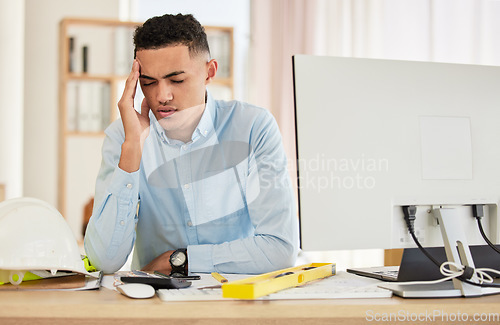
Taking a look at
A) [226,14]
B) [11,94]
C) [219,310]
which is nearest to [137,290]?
[219,310]

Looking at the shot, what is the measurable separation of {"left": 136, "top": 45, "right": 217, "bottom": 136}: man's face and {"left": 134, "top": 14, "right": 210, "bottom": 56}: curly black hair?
0.06 ft

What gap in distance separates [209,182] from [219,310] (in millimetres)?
753

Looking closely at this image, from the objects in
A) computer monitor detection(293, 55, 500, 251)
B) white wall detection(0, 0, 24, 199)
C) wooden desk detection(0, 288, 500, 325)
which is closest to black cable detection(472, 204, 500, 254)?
computer monitor detection(293, 55, 500, 251)

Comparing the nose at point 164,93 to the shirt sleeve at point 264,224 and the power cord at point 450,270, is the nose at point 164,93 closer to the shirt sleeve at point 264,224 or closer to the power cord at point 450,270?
the shirt sleeve at point 264,224

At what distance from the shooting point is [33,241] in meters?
0.92

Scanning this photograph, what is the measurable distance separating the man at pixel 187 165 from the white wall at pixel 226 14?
2.50 meters

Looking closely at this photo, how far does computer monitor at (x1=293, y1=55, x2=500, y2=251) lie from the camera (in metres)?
0.94

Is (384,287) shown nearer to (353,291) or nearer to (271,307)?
(353,291)

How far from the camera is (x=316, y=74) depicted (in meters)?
0.95

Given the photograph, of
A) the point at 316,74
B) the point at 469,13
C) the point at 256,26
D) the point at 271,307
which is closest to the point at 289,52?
the point at 256,26

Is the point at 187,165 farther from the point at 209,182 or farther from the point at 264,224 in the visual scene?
the point at 264,224

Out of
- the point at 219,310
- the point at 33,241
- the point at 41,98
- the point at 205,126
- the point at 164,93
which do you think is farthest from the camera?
the point at 41,98

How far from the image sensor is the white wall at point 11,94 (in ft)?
11.3

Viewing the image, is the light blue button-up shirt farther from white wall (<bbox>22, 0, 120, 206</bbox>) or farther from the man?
white wall (<bbox>22, 0, 120, 206</bbox>)
